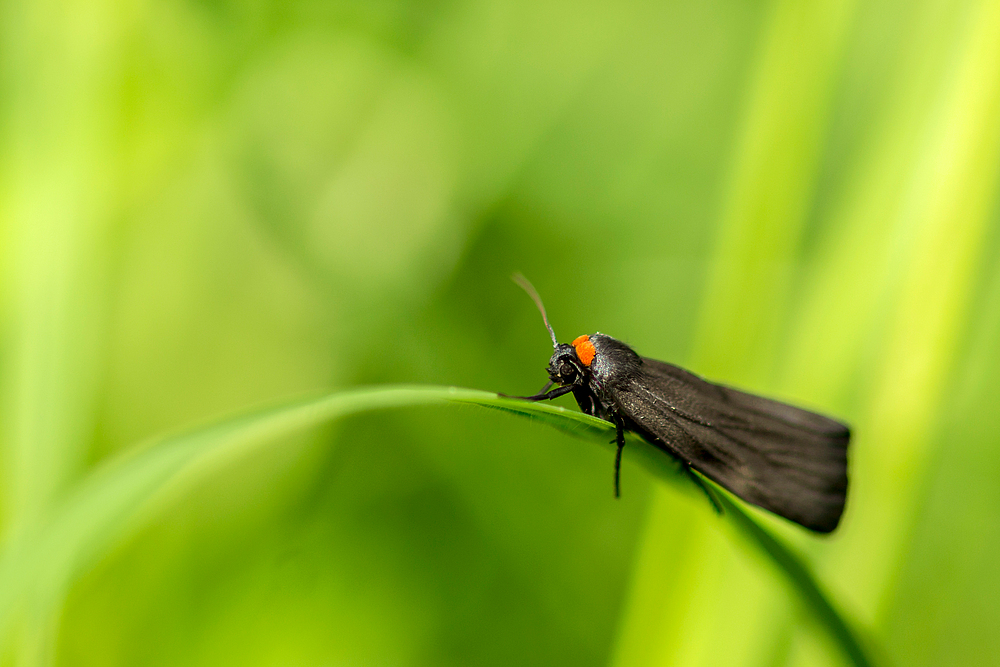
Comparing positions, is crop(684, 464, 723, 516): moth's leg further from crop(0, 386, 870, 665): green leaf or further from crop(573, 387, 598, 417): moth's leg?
crop(573, 387, 598, 417): moth's leg

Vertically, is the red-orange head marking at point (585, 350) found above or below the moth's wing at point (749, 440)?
above

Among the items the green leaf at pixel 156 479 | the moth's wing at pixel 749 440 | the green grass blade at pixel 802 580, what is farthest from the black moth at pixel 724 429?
the green leaf at pixel 156 479

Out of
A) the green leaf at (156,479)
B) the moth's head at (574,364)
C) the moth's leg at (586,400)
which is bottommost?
the green leaf at (156,479)

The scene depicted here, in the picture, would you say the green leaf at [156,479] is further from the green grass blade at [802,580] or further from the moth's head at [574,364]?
the moth's head at [574,364]

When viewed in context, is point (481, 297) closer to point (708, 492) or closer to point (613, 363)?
point (613, 363)

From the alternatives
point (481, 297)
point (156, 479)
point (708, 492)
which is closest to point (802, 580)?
point (708, 492)

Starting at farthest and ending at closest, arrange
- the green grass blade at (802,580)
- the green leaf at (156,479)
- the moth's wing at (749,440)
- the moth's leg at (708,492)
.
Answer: the moth's wing at (749,440), the moth's leg at (708,492), the green grass blade at (802,580), the green leaf at (156,479)

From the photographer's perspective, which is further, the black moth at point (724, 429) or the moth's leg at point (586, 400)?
the moth's leg at point (586, 400)

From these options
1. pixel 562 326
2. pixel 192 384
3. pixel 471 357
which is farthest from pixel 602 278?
pixel 192 384

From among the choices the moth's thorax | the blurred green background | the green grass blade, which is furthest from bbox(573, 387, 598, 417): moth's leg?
the green grass blade
